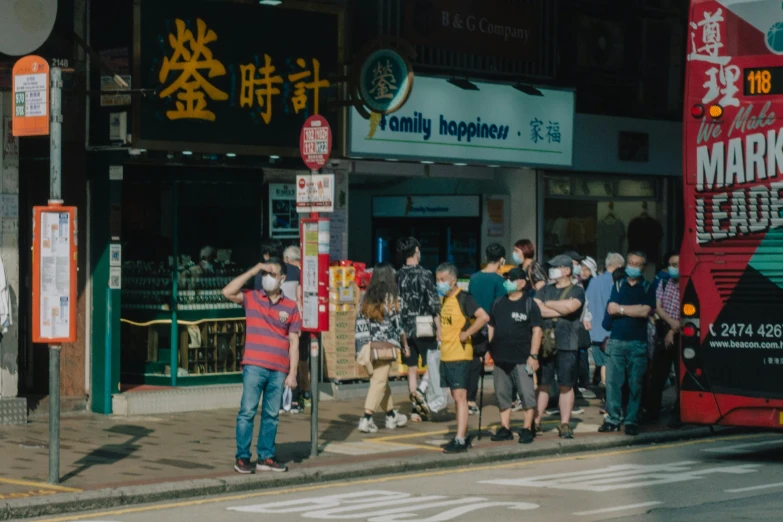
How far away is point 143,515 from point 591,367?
504 inches

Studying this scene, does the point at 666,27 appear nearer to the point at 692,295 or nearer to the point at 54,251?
the point at 692,295

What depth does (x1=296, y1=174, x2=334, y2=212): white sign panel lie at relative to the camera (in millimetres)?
12883

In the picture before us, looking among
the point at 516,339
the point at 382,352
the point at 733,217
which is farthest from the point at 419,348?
the point at 733,217

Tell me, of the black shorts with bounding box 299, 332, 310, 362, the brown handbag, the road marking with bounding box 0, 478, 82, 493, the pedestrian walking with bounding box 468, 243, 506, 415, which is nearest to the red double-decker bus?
the pedestrian walking with bounding box 468, 243, 506, 415

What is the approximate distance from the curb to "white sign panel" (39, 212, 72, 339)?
1.42 metres

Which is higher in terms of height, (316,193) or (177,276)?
(316,193)

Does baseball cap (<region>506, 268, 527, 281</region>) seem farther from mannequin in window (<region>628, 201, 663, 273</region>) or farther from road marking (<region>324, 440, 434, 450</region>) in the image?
mannequin in window (<region>628, 201, 663, 273</region>)

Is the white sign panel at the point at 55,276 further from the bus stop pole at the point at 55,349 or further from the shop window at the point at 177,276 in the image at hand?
the shop window at the point at 177,276

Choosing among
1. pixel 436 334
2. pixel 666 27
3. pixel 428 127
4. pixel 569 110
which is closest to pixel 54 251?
pixel 436 334

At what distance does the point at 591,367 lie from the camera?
22.0 metres

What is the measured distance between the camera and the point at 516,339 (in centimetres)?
1386

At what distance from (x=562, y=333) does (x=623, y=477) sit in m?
2.68

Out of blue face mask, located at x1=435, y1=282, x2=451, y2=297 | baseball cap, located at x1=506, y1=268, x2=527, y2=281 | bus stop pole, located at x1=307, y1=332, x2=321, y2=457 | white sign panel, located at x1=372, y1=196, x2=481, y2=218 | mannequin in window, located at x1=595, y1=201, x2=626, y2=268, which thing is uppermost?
white sign panel, located at x1=372, y1=196, x2=481, y2=218

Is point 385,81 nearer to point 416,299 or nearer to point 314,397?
point 416,299
